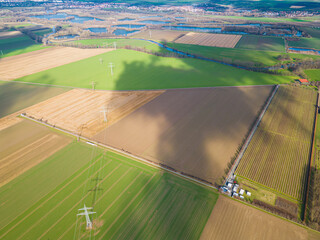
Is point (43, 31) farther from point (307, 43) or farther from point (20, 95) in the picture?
point (307, 43)

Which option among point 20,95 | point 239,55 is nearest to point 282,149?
point 239,55

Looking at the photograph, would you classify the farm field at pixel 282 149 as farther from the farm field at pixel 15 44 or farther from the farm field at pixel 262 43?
the farm field at pixel 15 44

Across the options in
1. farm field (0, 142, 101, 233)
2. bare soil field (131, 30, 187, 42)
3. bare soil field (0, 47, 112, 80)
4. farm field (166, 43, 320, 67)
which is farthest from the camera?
bare soil field (131, 30, 187, 42)

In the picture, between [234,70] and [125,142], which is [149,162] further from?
[234,70]

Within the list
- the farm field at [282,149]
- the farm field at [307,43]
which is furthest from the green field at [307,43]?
the farm field at [282,149]

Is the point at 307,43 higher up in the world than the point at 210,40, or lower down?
higher up

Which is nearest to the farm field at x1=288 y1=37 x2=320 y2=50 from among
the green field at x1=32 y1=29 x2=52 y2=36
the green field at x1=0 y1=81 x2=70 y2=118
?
the green field at x1=0 y1=81 x2=70 y2=118

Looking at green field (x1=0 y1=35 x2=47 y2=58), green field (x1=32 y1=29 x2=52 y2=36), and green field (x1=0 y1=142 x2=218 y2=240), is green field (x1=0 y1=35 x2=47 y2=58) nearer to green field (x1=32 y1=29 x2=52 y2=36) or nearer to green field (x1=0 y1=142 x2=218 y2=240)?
green field (x1=32 y1=29 x2=52 y2=36)
